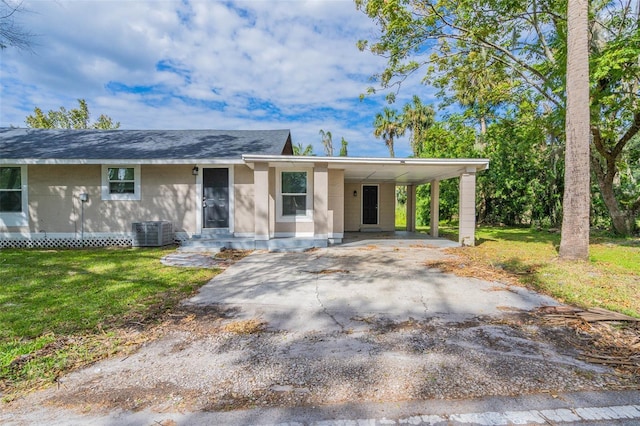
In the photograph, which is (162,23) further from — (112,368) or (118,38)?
(112,368)

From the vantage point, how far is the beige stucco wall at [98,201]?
9.45 metres

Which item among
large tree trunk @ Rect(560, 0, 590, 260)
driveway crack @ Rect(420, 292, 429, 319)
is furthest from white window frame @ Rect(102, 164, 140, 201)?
large tree trunk @ Rect(560, 0, 590, 260)

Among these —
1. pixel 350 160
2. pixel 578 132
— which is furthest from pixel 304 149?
pixel 578 132

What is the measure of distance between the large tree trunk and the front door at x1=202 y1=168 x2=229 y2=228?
27.9ft

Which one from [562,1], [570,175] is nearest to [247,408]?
[570,175]

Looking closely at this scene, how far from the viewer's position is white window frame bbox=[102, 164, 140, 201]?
9.48 metres

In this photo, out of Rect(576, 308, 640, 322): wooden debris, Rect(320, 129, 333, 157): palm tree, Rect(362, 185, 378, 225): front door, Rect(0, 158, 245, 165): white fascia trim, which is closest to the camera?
Rect(576, 308, 640, 322): wooden debris

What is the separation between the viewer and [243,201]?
957 cm

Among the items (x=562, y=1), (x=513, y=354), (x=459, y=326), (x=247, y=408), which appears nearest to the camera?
(x=247, y=408)

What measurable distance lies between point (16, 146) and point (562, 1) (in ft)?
54.7

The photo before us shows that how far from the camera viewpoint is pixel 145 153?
9602mm

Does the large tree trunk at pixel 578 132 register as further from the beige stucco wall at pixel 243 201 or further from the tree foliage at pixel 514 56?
the beige stucco wall at pixel 243 201

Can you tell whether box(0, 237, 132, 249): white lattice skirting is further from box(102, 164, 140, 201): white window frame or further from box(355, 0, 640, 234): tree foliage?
box(355, 0, 640, 234): tree foliage

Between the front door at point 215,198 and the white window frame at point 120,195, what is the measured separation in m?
1.95
